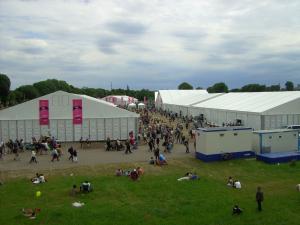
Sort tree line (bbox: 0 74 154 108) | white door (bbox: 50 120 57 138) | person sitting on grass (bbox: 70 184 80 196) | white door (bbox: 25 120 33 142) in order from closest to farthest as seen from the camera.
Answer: person sitting on grass (bbox: 70 184 80 196)
white door (bbox: 25 120 33 142)
white door (bbox: 50 120 57 138)
tree line (bbox: 0 74 154 108)

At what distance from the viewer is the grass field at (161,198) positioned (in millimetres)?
12891

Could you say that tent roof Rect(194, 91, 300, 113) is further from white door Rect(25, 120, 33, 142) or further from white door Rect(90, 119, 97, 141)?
white door Rect(25, 120, 33, 142)

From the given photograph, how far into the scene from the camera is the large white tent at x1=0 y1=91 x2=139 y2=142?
30.4 m

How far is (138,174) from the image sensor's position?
Result: 18891 millimetres

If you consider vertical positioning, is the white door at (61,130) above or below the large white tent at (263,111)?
below

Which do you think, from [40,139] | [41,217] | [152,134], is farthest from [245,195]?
[40,139]

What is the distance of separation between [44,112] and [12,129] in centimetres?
306

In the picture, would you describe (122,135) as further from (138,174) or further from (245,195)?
(245,195)

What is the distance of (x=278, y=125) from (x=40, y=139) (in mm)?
22199

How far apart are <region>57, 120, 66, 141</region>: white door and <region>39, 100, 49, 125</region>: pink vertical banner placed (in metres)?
1.14

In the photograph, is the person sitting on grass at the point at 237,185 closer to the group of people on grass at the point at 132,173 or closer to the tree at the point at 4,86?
the group of people on grass at the point at 132,173

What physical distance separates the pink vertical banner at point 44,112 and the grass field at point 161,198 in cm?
1113

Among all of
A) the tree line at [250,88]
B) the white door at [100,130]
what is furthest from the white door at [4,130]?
the tree line at [250,88]

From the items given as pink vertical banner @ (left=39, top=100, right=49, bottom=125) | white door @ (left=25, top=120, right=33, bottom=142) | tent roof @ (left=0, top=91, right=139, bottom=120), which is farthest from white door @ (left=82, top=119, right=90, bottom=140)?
white door @ (left=25, top=120, right=33, bottom=142)
